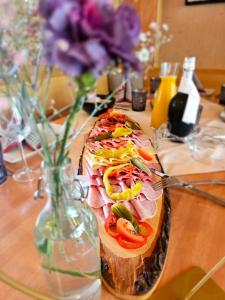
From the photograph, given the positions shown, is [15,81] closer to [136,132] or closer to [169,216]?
[169,216]

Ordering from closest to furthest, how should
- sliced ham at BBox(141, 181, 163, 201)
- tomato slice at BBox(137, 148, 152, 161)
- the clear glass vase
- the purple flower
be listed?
the purple flower < the clear glass vase < sliced ham at BBox(141, 181, 163, 201) < tomato slice at BBox(137, 148, 152, 161)

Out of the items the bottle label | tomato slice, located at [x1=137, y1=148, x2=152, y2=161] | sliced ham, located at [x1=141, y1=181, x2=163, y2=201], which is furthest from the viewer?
the bottle label

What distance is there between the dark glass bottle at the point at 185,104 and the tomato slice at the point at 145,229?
19.2 inches

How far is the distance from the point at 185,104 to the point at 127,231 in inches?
21.5

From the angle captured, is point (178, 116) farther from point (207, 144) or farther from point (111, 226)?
point (111, 226)

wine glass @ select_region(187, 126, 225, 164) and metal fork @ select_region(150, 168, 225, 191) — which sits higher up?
metal fork @ select_region(150, 168, 225, 191)

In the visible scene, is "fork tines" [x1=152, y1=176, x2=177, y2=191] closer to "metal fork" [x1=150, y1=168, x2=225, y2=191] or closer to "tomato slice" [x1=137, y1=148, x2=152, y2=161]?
"metal fork" [x1=150, y1=168, x2=225, y2=191]

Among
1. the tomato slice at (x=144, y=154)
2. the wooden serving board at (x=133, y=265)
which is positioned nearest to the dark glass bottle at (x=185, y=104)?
the tomato slice at (x=144, y=154)

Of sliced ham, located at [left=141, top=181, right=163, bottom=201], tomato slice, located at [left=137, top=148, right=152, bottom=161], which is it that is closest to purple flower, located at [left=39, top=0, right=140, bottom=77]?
sliced ham, located at [left=141, top=181, right=163, bottom=201]

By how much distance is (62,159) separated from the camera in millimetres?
283

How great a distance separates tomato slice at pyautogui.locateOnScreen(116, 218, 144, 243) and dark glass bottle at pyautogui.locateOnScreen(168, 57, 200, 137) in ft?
1.66

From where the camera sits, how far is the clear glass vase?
30cm

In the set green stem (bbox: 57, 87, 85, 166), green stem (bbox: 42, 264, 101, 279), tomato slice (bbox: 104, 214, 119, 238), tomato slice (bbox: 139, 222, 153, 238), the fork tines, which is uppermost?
green stem (bbox: 57, 87, 85, 166)

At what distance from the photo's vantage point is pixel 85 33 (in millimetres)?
190
